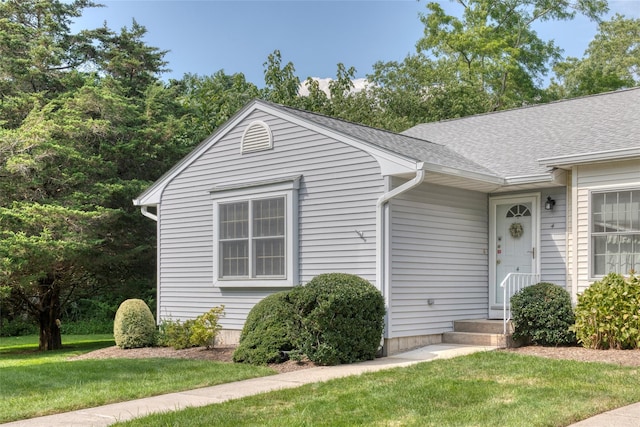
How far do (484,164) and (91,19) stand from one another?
17.0 meters

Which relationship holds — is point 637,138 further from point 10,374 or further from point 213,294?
point 10,374

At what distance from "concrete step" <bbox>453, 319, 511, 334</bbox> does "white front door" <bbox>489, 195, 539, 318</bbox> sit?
0.87 m

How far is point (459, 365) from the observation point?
8.37 metres

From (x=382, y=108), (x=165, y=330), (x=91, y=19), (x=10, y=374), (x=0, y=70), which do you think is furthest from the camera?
(x=382, y=108)

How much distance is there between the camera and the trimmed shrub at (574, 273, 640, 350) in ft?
30.4

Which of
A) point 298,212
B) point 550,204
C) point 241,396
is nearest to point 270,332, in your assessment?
point 298,212

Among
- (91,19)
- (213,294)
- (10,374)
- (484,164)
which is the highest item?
(91,19)

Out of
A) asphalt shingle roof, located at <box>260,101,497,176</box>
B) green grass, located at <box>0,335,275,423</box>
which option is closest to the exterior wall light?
asphalt shingle roof, located at <box>260,101,497,176</box>

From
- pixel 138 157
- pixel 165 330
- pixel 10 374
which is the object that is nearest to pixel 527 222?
pixel 165 330

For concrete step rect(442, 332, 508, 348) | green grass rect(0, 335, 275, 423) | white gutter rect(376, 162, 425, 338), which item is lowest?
green grass rect(0, 335, 275, 423)

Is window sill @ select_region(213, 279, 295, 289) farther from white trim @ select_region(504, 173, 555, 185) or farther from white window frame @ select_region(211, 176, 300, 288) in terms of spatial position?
white trim @ select_region(504, 173, 555, 185)

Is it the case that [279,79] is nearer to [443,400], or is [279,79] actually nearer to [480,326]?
[480,326]

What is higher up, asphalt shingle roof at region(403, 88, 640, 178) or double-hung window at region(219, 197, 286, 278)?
asphalt shingle roof at region(403, 88, 640, 178)

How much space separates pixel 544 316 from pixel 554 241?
1.58m
